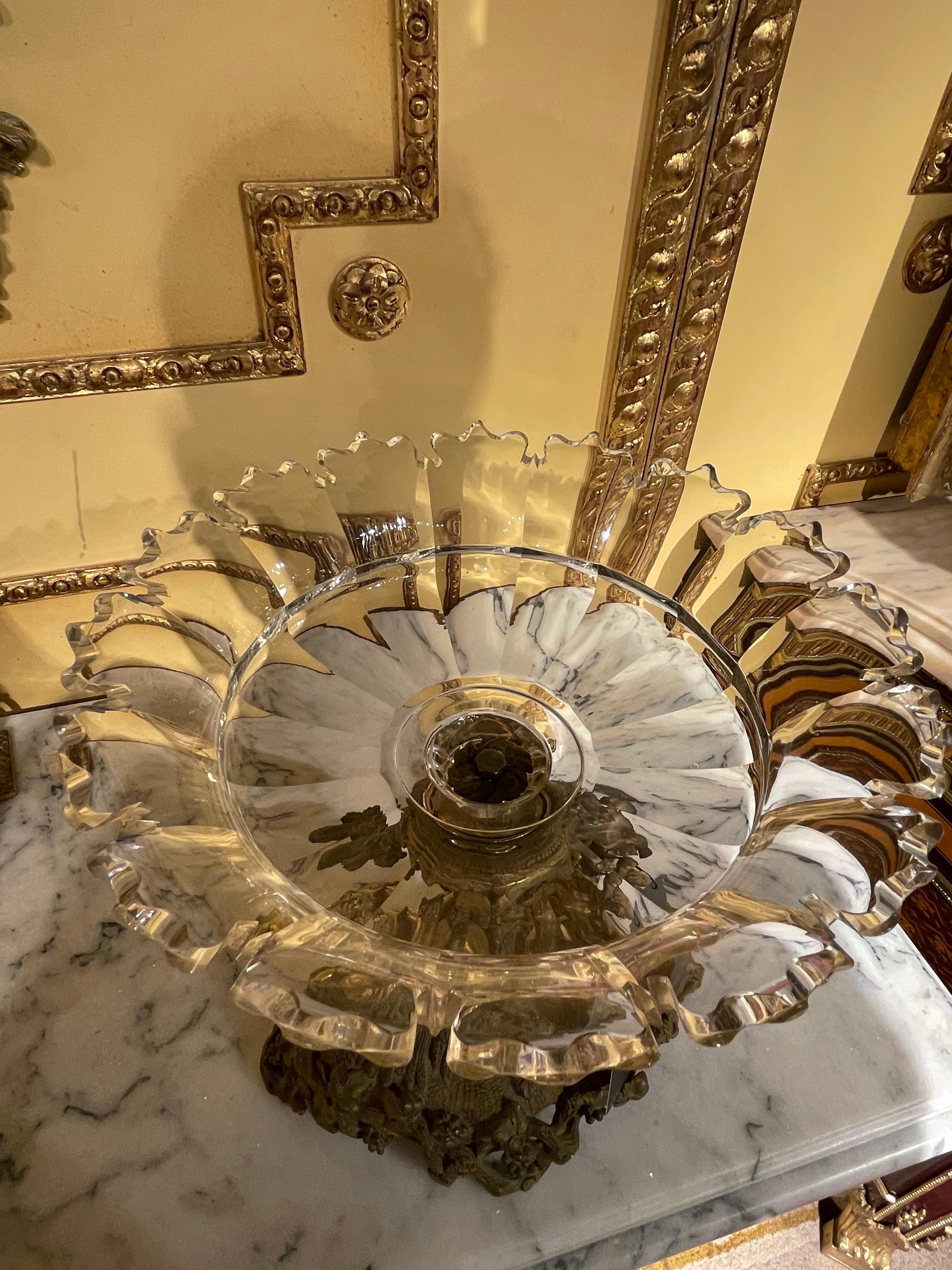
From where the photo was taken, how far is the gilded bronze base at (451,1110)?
491 millimetres

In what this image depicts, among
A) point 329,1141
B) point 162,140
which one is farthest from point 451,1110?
point 162,140

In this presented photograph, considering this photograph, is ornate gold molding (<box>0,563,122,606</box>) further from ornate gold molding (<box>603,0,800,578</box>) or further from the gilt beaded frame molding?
ornate gold molding (<box>603,0,800,578</box>)

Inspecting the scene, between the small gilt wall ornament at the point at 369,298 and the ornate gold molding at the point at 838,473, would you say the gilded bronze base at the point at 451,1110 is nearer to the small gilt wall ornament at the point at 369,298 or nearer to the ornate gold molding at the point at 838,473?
the small gilt wall ornament at the point at 369,298

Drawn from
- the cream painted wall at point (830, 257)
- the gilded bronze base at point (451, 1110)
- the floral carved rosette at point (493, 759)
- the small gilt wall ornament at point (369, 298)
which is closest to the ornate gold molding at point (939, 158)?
the cream painted wall at point (830, 257)

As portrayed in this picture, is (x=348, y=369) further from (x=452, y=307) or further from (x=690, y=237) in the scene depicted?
(x=690, y=237)

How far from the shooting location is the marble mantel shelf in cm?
51

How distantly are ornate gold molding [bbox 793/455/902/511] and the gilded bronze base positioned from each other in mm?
822

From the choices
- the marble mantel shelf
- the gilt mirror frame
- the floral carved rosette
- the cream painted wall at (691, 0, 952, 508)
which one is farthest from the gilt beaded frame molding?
the marble mantel shelf

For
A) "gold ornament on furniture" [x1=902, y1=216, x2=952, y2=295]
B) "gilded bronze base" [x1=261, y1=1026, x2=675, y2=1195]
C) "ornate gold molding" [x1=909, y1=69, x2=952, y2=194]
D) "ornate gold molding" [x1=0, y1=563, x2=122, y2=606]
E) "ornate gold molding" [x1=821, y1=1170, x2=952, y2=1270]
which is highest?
"ornate gold molding" [x1=909, y1=69, x2=952, y2=194]

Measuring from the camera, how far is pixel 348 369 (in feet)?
2.46

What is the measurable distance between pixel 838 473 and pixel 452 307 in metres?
0.63

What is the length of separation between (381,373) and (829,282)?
1.71 feet

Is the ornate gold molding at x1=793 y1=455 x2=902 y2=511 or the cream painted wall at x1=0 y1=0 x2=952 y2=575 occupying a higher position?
the cream painted wall at x1=0 y1=0 x2=952 y2=575

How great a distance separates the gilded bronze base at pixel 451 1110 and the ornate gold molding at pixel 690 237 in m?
0.43
